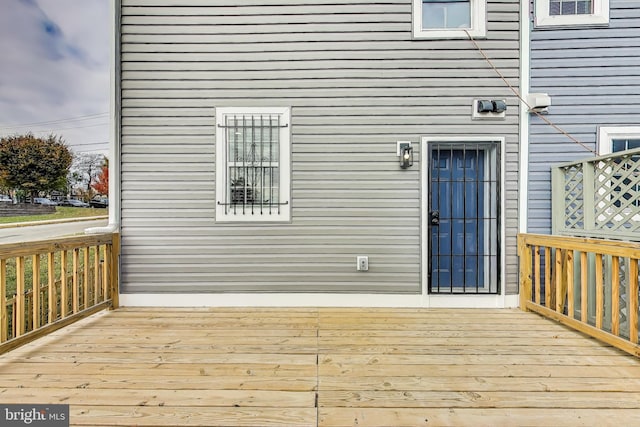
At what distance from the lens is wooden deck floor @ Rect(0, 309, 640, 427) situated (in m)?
1.67

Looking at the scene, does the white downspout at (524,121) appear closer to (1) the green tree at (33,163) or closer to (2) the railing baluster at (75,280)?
(2) the railing baluster at (75,280)

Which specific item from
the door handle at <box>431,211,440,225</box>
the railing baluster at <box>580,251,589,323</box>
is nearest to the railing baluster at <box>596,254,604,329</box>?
the railing baluster at <box>580,251,589,323</box>

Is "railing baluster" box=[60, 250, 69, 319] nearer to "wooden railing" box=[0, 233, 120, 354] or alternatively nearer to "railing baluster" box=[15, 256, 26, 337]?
"wooden railing" box=[0, 233, 120, 354]

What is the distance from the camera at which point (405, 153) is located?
11.0 ft

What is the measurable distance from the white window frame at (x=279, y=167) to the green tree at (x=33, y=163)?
57.0 inches

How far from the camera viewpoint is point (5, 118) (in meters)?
3.06

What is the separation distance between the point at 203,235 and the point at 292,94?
179cm

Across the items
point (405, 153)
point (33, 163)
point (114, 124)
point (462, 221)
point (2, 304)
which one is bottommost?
point (2, 304)

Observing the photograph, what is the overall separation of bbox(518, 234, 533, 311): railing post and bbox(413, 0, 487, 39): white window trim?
7.19 ft

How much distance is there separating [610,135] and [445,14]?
7.00 ft

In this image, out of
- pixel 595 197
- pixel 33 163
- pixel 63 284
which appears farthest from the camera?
pixel 33 163

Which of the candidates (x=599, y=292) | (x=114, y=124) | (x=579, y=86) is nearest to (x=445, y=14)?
(x=579, y=86)

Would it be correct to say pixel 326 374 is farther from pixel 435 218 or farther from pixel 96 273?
pixel 96 273

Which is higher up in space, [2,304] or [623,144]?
[623,144]
